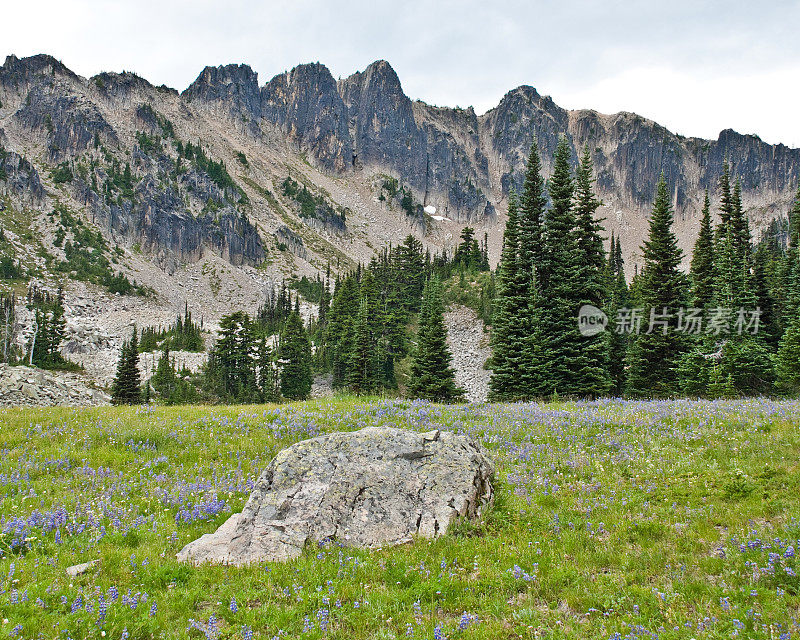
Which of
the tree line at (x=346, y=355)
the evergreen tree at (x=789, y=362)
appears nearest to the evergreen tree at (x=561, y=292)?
the tree line at (x=346, y=355)

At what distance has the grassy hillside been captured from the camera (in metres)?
5.26

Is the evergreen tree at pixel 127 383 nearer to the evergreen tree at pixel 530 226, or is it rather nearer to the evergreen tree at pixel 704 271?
the evergreen tree at pixel 530 226

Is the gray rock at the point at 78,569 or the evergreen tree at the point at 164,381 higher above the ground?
the gray rock at the point at 78,569

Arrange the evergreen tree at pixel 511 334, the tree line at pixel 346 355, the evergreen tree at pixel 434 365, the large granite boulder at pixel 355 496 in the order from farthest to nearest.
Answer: the tree line at pixel 346 355, the evergreen tree at pixel 434 365, the evergreen tree at pixel 511 334, the large granite boulder at pixel 355 496

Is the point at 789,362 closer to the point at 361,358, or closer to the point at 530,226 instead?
the point at 530,226

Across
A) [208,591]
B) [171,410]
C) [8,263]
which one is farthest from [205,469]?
[8,263]

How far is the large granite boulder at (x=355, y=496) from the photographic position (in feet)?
23.9

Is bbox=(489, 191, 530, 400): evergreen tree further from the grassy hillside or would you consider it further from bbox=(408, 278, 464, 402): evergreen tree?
the grassy hillside

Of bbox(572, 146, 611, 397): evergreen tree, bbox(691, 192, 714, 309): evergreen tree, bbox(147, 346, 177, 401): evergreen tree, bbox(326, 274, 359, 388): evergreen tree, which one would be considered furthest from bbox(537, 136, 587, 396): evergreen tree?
bbox(147, 346, 177, 401): evergreen tree

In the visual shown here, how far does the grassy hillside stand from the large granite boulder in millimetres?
390

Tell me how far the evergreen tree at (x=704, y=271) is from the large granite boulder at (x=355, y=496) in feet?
137

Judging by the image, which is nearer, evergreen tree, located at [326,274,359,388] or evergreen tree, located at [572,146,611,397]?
evergreen tree, located at [572,146,611,397]

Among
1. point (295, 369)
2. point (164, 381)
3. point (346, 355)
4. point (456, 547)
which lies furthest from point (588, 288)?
point (164, 381)

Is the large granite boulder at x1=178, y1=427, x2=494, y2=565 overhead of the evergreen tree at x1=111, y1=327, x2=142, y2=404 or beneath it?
overhead
